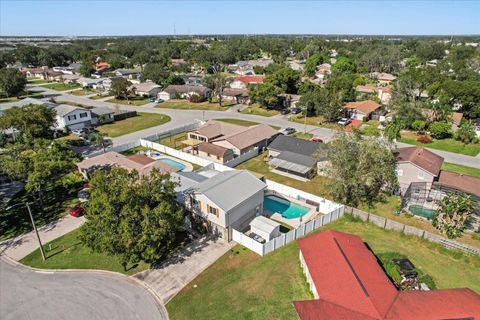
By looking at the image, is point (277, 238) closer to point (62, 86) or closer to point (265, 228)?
point (265, 228)

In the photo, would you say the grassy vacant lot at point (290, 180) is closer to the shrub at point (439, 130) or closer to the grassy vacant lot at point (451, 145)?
the grassy vacant lot at point (451, 145)

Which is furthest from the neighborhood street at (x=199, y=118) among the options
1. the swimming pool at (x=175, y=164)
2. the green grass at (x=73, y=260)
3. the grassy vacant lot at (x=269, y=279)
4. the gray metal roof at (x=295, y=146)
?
Answer: the green grass at (x=73, y=260)

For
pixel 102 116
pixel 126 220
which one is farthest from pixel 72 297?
pixel 102 116

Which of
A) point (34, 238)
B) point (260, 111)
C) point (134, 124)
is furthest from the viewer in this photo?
point (260, 111)

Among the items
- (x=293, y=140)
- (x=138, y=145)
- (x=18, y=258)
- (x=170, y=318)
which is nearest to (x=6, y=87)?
(x=138, y=145)

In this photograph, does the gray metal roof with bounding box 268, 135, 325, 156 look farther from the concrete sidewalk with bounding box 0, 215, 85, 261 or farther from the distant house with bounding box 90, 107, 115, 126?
the distant house with bounding box 90, 107, 115, 126

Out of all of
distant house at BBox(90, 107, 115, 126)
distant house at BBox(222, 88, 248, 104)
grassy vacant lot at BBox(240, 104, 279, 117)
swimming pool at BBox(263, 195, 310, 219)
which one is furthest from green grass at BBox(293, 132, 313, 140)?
distant house at BBox(90, 107, 115, 126)
